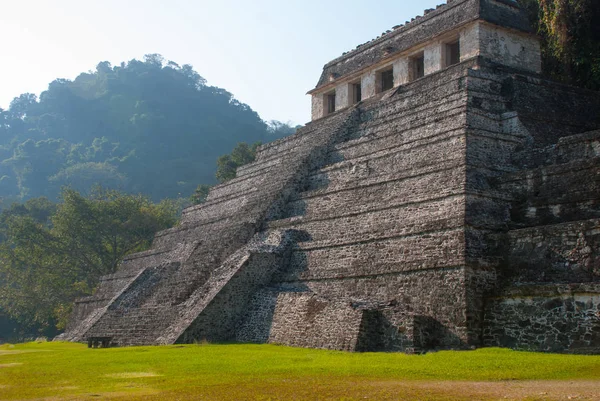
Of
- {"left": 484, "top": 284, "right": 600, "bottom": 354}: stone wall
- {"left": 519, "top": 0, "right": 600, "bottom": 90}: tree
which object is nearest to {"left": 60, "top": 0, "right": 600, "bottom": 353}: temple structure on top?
{"left": 484, "top": 284, "right": 600, "bottom": 354}: stone wall

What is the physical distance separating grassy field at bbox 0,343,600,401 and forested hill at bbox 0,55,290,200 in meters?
67.5

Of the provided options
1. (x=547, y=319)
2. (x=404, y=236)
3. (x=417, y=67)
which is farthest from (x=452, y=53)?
(x=547, y=319)

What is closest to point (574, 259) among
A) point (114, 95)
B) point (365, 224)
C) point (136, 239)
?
point (365, 224)

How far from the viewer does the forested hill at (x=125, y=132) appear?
81750mm

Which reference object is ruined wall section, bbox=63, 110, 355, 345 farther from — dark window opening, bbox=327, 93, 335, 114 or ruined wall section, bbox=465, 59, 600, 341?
ruined wall section, bbox=465, 59, 600, 341

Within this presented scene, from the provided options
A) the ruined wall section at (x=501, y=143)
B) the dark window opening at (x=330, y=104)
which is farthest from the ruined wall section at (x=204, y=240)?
the ruined wall section at (x=501, y=143)

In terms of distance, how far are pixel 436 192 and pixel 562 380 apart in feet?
21.0

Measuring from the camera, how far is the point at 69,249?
34.5 meters

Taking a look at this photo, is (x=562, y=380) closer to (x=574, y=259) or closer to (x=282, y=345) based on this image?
(x=574, y=259)

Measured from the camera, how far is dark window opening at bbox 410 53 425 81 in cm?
2327

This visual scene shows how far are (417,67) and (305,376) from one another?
15700 millimetres

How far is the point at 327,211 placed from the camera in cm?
1784

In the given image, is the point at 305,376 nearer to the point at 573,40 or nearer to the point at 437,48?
the point at 437,48

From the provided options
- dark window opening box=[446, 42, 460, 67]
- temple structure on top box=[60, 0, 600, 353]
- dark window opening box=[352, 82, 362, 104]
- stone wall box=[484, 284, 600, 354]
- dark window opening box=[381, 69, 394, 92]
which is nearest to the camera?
stone wall box=[484, 284, 600, 354]
